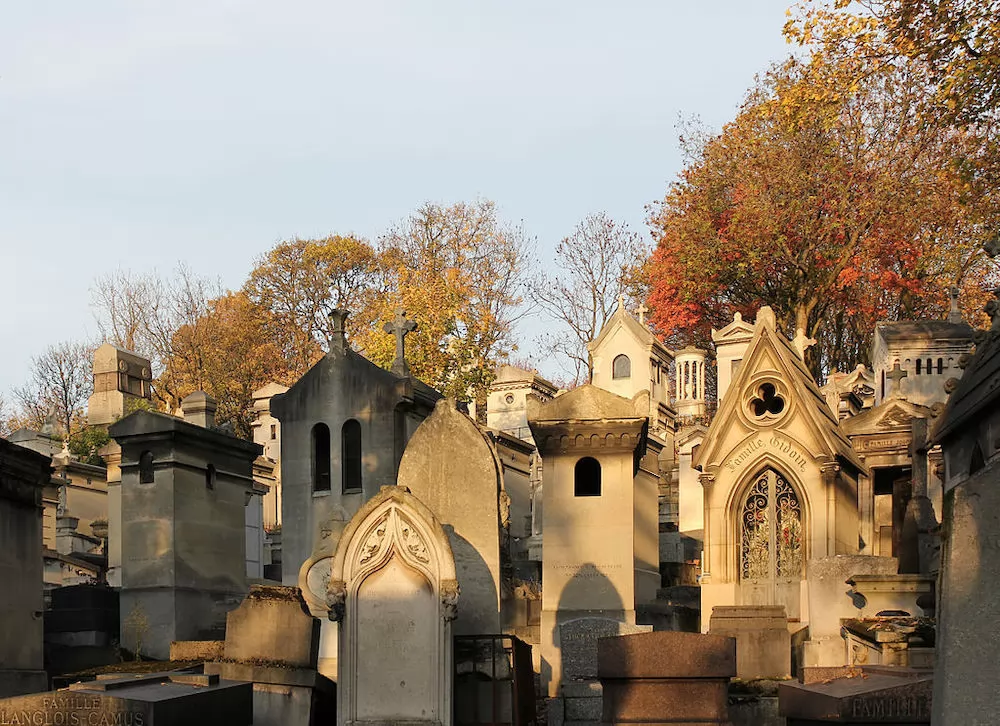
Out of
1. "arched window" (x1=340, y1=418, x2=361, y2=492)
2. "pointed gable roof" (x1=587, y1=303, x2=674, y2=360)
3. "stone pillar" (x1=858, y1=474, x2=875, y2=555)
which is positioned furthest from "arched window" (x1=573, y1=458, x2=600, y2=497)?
"pointed gable roof" (x1=587, y1=303, x2=674, y2=360)

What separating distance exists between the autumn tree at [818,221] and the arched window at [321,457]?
66.3 feet

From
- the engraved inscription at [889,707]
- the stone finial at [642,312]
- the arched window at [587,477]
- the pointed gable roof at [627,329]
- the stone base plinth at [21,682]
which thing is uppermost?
the stone finial at [642,312]

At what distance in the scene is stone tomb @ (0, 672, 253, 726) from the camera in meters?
8.97

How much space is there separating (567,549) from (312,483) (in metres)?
4.27

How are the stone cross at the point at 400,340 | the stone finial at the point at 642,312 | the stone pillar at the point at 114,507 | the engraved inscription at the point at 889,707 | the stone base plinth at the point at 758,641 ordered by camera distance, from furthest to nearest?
the stone finial at the point at 642,312 → the stone pillar at the point at 114,507 → the stone cross at the point at 400,340 → the stone base plinth at the point at 758,641 → the engraved inscription at the point at 889,707

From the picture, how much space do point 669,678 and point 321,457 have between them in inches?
363

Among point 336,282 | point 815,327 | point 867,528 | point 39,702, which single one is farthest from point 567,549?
point 336,282

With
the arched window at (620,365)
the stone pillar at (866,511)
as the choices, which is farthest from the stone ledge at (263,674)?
the arched window at (620,365)

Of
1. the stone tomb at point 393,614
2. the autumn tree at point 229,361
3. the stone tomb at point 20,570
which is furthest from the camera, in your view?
the autumn tree at point 229,361

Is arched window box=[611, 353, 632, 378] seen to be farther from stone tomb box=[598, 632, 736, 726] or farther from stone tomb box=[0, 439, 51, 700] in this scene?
stone tomb box=[598, 632, 736, 726]

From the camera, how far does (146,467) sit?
1516cm

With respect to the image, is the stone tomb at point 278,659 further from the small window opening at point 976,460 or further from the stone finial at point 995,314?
the small window opening at point 976,460

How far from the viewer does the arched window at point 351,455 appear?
1770 centimetres

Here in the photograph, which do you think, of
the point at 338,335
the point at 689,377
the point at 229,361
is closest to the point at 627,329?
the point at 689,377
